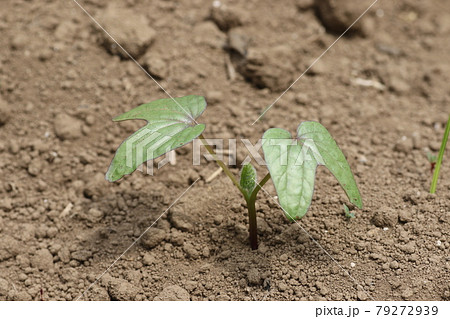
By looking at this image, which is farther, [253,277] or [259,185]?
[253,277]

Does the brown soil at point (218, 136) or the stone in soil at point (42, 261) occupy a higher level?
the brown soil at point (218, 136)

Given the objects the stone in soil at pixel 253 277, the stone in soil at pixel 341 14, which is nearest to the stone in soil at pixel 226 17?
the stone in soil at pixel 341 14

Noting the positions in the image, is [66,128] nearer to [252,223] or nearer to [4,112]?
[4,112]

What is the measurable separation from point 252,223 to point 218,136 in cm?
68

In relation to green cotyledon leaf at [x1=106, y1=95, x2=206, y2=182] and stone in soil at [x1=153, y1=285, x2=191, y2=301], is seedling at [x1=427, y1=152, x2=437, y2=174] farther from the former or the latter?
stone in soil at [x1=153, y1=285, x2=191, y2=301]

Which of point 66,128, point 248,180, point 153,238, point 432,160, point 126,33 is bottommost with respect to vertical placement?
point 153,238

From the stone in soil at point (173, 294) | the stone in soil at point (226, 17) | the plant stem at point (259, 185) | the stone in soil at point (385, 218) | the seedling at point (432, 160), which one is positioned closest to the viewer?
the plant stem at point (259, 185)

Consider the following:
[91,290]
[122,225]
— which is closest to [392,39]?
[122,225]

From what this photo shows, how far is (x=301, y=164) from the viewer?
1.60m

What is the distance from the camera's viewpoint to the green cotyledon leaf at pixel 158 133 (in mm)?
1606

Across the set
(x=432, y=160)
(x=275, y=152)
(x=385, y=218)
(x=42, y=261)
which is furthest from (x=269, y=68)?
(x=42, y=261)

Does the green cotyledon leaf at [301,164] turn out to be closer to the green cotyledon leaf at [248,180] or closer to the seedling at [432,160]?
the green cotyledon leaf at [248,180]

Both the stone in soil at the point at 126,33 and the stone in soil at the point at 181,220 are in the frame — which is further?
the stone in soil at the point at 126,33

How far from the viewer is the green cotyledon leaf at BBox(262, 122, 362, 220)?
1.54 metres
